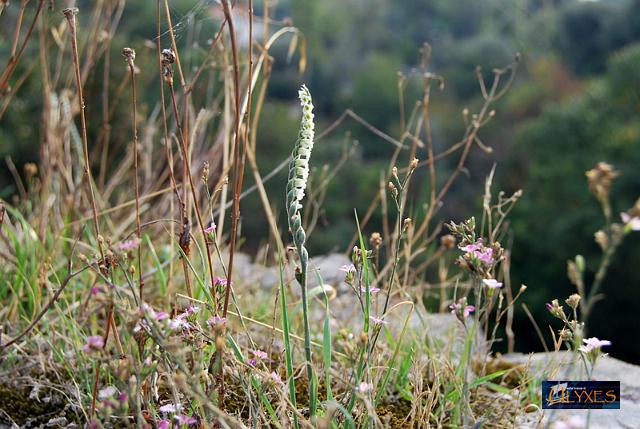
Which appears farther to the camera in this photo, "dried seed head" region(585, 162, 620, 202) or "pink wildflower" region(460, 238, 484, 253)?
"pink wildflower" region(460, 238, 484, 253)

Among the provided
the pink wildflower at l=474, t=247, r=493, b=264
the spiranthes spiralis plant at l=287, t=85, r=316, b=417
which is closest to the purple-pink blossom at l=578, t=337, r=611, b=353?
the pink wildflower at l=474, t=247, r=493, b=264

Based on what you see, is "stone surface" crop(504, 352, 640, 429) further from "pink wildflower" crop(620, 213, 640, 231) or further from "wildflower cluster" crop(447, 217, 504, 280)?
"pink wildflower" crop(620, 213, 640, 231)

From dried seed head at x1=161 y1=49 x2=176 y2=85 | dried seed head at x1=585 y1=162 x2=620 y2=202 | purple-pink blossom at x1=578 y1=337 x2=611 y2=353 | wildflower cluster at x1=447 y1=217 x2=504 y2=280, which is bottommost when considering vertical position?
purple-pink blossom at x1=578 y1=337 x2=611 y2=353

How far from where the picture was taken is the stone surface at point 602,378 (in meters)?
1.37

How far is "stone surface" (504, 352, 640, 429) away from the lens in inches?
54.1

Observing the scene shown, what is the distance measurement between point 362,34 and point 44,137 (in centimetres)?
3230

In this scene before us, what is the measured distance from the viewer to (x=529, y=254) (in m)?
11.7

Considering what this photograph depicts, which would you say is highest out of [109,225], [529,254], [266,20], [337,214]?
[266,20]

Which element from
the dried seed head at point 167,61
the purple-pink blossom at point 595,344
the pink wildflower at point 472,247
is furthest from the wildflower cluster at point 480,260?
the dried seed head at point 167,61

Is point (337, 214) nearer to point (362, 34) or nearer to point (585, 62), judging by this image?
point (585, 62)

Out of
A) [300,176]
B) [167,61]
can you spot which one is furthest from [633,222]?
[167,61]

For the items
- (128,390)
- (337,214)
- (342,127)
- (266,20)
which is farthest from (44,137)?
(342,127)

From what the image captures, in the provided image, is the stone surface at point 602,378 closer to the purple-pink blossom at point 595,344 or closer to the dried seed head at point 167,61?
the purple-pink blossom at point 595,344

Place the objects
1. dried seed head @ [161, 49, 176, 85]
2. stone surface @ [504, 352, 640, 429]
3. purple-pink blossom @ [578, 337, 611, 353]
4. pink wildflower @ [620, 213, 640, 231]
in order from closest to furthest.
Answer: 1. pink wildflower @ [620, 213, 640, 231]
2. purple-pink blossom @ [578, 337, 611, 353]
3. dried seed head @ [161, 49, 176, 85]
4. stone surface @ [504, 352, 640, 429]
